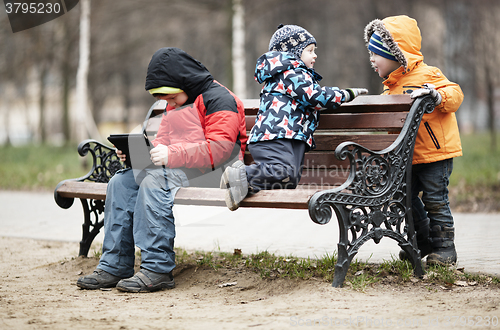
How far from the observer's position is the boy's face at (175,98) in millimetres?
3463

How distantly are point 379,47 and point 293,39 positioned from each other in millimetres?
630

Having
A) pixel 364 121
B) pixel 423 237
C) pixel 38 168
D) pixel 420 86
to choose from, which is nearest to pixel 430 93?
pixel 420 86

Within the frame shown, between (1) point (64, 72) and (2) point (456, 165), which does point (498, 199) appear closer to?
(2) point (456, 165)

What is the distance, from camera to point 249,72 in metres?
20.4

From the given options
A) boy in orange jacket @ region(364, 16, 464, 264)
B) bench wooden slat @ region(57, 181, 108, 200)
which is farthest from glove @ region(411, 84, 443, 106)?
bench wooden slat @ region(57, 181, 108, 200)

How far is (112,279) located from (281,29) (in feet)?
6.46

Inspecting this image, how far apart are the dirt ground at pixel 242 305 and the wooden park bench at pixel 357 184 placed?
11.6 inches

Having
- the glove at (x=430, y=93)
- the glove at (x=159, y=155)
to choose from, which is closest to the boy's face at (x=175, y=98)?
the glove at (x=159, y=155)

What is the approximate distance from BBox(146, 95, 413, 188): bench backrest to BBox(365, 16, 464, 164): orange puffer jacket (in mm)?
183

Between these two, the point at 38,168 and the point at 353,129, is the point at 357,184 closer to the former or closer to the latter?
the point at 353,129

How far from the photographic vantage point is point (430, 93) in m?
3.34

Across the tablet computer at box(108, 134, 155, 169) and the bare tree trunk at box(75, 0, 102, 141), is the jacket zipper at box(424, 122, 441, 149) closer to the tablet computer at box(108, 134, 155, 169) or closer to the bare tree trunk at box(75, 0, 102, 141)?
the tablet computer at box(108, 134, 155, 169)

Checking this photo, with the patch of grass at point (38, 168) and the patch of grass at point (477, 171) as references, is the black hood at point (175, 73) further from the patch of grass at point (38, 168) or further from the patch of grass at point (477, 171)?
the patch of grass at point (38, 168)

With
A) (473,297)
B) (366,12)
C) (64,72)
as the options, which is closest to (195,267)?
(473,297)
